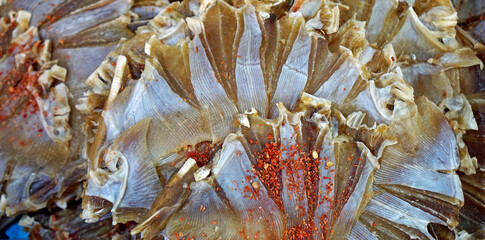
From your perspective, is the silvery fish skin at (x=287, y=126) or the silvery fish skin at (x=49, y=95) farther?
the silvery fish skin at (x=49, y=95)

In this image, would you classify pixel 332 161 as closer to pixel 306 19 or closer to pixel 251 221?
pixel 251 221

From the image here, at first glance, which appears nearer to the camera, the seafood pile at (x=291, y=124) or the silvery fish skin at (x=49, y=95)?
the seafood pile at (x=291, y=124)

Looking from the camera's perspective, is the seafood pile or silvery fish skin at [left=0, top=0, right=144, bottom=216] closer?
the seafood pile

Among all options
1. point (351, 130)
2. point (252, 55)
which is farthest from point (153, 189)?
point (351, 130)

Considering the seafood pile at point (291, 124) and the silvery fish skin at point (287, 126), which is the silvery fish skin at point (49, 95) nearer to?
the seafood pile at point (291, 124)

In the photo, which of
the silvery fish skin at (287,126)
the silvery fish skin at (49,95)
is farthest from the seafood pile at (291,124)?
the silvery fish skin at (49,95)

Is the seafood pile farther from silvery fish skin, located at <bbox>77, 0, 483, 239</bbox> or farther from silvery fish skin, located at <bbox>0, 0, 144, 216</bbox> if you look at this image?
silvery fish skin, located at <bbox>0, 0, 144, 216</bbox>

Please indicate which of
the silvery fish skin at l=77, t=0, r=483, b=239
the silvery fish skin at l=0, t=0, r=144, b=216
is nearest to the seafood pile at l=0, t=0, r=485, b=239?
the silvery fish skin at l=77, t=0, r=483, b=239

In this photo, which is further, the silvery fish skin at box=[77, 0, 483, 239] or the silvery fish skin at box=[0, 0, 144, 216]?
the silvery fish skin at box=[0, 0, 144, 216]

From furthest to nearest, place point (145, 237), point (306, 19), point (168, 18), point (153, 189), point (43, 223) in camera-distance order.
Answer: point (43, 223) → point (168, 18) → point (306, 19) → point (153, 189) → point (145, 237)
